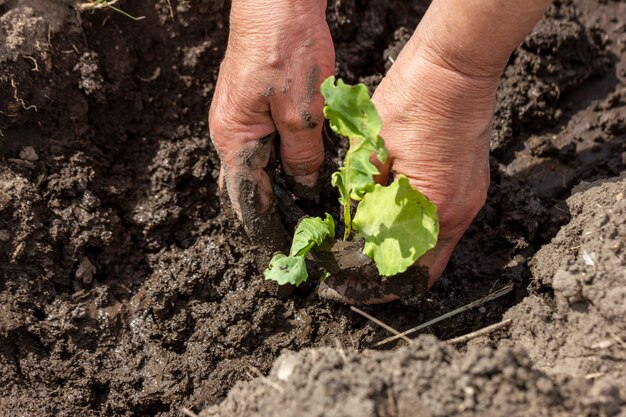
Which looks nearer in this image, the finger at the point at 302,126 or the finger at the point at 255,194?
the finger at the point at 302,126

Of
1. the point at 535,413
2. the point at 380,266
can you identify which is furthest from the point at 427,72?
the point at 535,413

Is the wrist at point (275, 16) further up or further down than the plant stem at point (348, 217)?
further up

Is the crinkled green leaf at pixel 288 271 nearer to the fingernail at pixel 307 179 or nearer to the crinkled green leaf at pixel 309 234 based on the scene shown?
the crinkled green leaf at pixel 309 234

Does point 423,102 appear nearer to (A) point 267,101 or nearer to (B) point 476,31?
(B) point 476,31

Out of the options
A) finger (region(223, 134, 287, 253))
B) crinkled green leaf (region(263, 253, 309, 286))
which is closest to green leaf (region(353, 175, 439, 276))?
crinkled green leaf (region(263, 253, 309, 286))

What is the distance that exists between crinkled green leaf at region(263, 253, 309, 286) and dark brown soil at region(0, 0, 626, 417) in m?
0.27

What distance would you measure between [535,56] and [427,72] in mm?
1259

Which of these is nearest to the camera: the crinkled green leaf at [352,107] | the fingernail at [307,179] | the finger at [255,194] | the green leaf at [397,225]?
the crinkled green leaf at [352,107]

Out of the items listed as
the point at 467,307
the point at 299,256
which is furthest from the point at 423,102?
the point at 467,307

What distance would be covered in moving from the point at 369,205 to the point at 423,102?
16.4 inches

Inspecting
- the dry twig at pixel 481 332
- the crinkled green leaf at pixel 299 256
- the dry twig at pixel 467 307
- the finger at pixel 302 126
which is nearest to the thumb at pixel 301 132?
the finger at pixel 302 126

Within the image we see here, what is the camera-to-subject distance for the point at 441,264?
2.54 metres

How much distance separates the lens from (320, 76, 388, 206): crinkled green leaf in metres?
2.05

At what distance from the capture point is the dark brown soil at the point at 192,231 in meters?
2.31
